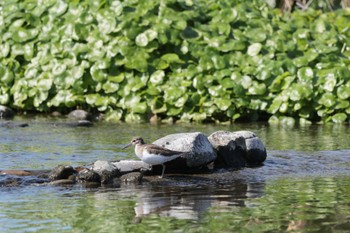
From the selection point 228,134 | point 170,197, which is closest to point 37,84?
point 228,134

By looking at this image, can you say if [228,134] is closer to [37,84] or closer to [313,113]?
[313,113]

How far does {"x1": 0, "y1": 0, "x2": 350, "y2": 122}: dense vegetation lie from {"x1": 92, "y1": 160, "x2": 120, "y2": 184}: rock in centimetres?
621

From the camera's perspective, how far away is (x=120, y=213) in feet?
27.3

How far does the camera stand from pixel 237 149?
11445 millimetres

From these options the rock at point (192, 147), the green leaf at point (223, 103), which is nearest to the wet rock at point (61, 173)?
the rock at point (192, 147)

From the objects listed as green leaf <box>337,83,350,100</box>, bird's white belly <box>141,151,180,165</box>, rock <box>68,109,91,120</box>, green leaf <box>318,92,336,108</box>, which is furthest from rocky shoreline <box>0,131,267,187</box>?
rock <box>68,109,91,120</box>

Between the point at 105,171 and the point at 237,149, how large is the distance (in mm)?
1975

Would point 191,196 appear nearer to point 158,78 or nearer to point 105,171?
point 105,171

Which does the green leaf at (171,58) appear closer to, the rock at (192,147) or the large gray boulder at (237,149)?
the large gray boulder at (237,149)

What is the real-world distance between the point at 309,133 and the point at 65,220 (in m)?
7.74

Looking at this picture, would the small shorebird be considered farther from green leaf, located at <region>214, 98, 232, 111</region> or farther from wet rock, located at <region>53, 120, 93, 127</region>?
green leaf, located at <region>214, 98, 232, 111</region>

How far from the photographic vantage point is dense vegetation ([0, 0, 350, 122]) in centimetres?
1639

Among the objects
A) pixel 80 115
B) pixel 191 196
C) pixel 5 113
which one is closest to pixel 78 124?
pixel 80 115

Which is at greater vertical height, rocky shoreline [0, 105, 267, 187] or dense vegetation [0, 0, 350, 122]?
dense vegetation [0, 0, 350, 122]
